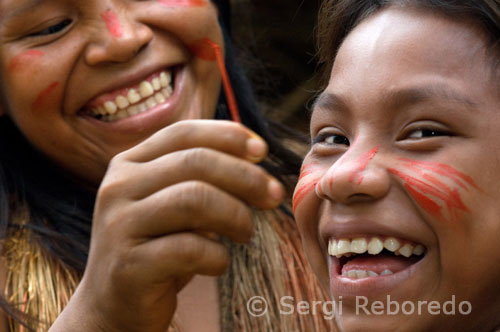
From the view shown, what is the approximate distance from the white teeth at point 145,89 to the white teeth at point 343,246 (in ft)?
2.82

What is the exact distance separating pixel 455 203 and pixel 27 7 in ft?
3.92

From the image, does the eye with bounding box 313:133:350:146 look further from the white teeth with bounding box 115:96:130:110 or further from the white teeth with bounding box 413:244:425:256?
the white teeth with bounding box 115:96:130:110

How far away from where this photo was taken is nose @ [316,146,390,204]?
1.34 m

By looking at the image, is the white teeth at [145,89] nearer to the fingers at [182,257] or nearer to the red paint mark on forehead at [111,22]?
the red paint mark on forehead at [111,22]

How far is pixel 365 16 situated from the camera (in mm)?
1617

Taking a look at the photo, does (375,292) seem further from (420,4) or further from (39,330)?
(39,330)

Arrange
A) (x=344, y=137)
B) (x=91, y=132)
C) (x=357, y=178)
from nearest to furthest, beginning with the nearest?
(x=357, y=178)
(x=344, y=137)
(x=91, y=132)

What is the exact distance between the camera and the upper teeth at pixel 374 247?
135 cm

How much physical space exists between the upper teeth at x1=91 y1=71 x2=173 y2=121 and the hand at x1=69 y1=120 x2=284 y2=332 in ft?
2.42

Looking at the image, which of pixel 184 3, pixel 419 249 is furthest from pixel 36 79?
pixel 419 249

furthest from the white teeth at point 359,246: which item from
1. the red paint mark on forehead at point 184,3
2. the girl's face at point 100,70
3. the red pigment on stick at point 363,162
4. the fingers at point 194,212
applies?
the red paint mark on forehead at point 184,3

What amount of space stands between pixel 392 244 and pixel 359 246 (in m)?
0.06

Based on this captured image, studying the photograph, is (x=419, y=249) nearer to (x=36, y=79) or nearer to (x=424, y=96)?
(x=424, y=96)

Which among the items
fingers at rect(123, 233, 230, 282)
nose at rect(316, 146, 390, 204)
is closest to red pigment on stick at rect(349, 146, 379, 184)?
nose at rect(316, 146, 390, 204)
